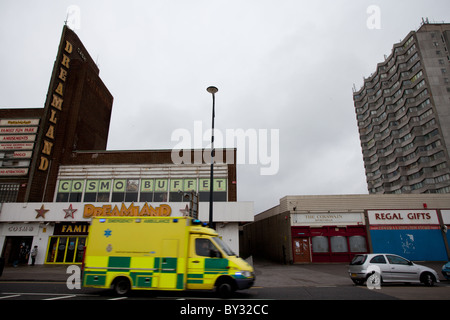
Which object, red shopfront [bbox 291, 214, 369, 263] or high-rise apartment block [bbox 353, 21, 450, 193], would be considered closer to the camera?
red shopfront [bbox 291, 214, 369, 263]

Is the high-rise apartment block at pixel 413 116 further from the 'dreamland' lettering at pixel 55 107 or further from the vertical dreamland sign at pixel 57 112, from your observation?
the 'dreamland' lettering at pixel 55 107

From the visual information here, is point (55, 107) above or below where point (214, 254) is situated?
above

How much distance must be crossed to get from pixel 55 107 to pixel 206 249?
23.4 metres

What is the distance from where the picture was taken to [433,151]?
5544 centimetres

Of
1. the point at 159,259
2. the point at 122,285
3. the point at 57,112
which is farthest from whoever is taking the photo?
the point at 57,112

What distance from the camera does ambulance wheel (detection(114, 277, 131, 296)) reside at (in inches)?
335

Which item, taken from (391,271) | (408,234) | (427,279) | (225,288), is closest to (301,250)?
(408,234)

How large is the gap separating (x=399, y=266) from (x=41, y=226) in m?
25.3

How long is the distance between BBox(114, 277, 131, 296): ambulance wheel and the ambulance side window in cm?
256

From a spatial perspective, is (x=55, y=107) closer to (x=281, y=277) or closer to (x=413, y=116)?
(x=281, y=277)

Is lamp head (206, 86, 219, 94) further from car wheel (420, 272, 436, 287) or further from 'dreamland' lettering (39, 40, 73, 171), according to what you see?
'dreamland' lettering (39, 40, 73, 171)

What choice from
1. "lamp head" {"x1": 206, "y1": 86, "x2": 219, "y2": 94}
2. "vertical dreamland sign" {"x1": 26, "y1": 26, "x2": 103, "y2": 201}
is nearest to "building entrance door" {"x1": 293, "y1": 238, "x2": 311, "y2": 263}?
"lamp head" {"x1": 206, "y1": 86, "x2": 219, "y2": 94}

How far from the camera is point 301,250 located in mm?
22188
